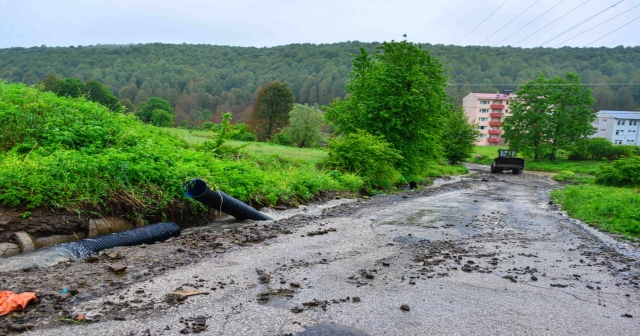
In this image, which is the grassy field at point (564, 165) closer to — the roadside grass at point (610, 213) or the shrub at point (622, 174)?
the shrub at point (622, 174)

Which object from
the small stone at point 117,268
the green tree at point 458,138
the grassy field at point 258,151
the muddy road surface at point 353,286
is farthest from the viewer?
the green tree at point 458,138

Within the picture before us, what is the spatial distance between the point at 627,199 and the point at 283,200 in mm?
10189

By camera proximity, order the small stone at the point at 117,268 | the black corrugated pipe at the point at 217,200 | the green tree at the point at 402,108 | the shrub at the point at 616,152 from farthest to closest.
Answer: the shrub at the point at 616,152 < the green tree at the point at 402,108 < the black corrugated pipe at the point at 217,200 < the small stone at the point at 117,268

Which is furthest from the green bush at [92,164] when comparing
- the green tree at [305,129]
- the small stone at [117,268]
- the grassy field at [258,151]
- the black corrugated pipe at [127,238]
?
the green tree at [305,129]

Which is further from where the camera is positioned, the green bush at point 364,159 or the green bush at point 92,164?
the green bush at point 364,159

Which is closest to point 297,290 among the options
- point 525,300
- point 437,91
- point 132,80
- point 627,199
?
point 525,300

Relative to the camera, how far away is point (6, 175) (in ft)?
25.0

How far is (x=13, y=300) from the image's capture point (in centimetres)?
450

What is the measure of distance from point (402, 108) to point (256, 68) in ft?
270

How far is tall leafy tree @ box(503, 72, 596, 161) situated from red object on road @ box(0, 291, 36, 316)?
62.6 metres

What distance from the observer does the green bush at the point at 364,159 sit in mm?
22016

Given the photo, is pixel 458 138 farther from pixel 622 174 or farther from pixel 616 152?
pixel 616 152

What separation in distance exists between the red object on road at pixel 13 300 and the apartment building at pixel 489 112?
108m

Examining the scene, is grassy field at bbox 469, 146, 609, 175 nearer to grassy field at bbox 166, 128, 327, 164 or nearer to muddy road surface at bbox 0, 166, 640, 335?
grassy field at bbox 166, 128, 327, 164
